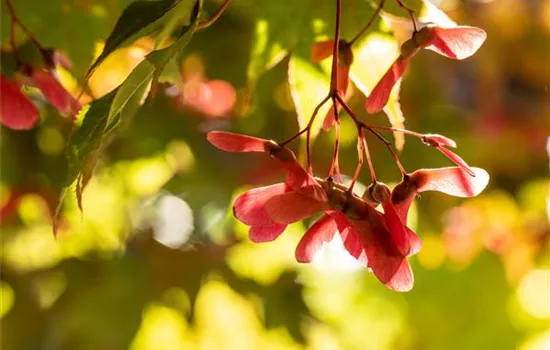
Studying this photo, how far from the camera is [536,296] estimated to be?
251 cm

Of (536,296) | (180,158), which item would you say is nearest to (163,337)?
(180,158)

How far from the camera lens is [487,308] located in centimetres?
251

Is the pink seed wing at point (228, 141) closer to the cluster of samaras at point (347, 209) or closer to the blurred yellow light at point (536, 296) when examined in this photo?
the cluster of samaras at point (347, 209)

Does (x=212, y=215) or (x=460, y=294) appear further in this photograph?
(x=460, y=294)

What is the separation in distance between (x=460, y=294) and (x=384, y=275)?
2016mm

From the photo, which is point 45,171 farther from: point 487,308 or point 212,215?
point 487,308

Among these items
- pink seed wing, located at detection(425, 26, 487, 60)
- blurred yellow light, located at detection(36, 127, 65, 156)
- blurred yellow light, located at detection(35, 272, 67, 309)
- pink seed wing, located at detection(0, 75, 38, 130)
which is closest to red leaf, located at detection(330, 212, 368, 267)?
pink seed wing, located at detection(425, 26, 487, 60)

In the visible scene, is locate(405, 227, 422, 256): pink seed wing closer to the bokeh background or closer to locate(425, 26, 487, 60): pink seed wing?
locate(425, 26, 487, 60): pink seed wing

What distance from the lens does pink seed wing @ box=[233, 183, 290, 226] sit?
562mm

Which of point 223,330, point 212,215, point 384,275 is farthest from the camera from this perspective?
point 223,330

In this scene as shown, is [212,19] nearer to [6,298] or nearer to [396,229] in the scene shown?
[396,229]

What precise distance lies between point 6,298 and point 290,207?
3.42 ft

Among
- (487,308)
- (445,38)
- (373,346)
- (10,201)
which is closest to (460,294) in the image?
(487,308)

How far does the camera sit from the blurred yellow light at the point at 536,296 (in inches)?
96.5
